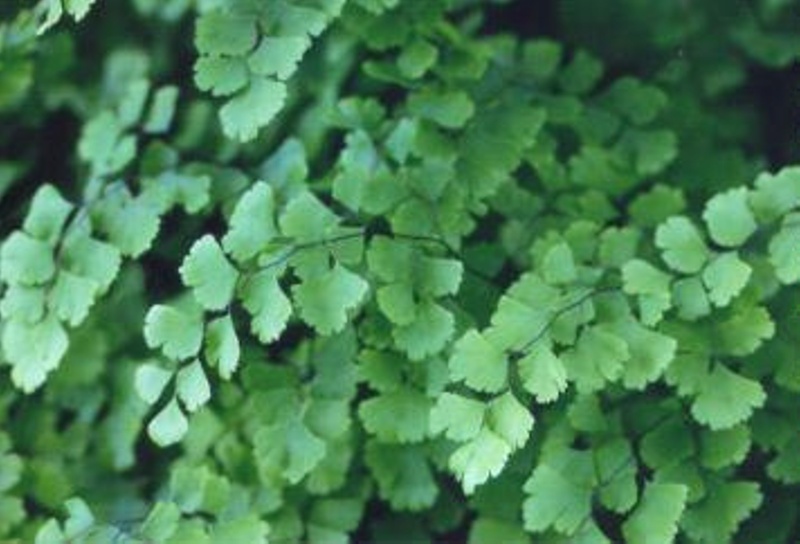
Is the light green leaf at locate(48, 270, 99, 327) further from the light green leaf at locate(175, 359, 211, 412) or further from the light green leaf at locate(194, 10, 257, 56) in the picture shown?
the light green leaf at locate(194, 10, 257, 56)

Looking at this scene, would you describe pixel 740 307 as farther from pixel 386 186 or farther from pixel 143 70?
pixel 143 70

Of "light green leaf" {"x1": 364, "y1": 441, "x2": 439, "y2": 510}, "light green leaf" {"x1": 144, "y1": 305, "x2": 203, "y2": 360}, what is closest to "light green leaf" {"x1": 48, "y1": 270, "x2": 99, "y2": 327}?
"light green leaf" {"x1": 144, "y1": 305, "x2": 203, "y2": 360}

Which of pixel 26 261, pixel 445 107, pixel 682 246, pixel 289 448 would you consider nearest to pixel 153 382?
pixel 289 448

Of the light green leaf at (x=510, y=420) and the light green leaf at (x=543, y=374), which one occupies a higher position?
the light green leaf at (x=543, y=374)

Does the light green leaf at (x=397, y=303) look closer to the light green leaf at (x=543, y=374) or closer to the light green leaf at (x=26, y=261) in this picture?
the light green leaf at (x=543, y=374)

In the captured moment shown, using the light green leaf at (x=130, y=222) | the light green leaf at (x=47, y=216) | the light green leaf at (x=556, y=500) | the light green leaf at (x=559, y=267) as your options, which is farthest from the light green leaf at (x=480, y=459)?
the light green leaf at (x=47, y=216)

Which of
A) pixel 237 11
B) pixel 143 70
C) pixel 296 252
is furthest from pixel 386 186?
pixel 143 70

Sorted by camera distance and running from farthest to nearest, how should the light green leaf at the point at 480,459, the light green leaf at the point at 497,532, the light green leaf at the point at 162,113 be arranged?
the light green leaf at the point at 162,113 → the light green leaf at the point at 497,532 → the light green leaf at the point at 480,459

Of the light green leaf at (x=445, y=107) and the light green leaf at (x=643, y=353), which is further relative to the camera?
the light green leaf at (x=445, y=107)
